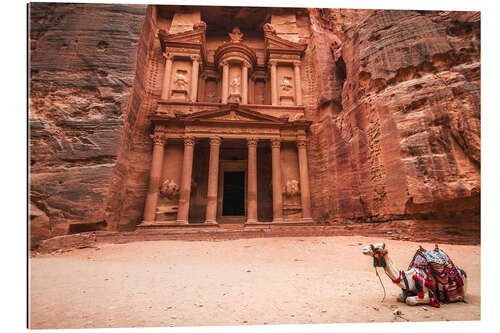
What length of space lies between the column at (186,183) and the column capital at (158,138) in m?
1.33

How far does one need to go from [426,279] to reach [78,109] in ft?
42.5

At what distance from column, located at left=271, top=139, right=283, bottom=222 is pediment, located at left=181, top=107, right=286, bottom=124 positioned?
135 cm

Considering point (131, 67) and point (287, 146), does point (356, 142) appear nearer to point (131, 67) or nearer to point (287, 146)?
point (287, 146)

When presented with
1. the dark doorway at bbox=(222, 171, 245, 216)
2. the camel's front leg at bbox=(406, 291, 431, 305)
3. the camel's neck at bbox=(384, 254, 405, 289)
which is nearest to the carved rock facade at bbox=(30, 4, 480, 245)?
the dark doorway at bbox=(222, 171, 245, 216)

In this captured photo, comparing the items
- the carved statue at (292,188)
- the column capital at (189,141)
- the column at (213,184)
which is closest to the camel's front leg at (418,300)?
the column at (213,184)

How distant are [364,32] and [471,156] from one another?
7.36 meters

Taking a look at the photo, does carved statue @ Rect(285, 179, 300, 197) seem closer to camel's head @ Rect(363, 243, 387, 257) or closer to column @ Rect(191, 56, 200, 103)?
column @ Rect(191, 56, 200, 103)

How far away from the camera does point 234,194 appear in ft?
54.1

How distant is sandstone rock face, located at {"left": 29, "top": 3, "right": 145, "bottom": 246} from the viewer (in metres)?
8.73

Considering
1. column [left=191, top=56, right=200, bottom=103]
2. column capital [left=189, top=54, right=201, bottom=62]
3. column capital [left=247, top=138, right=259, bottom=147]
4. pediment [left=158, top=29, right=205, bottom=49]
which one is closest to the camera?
column capital [left=247, top=138, right=259, bottom=147]

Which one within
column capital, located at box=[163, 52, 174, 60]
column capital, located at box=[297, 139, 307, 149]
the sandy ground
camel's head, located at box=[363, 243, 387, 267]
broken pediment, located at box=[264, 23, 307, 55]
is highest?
broken pediment, located at box=[264, 23, 307, 55]

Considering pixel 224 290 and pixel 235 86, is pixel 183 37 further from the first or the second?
pixel 224 290

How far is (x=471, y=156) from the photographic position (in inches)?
289

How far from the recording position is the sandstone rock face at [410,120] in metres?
7.57
